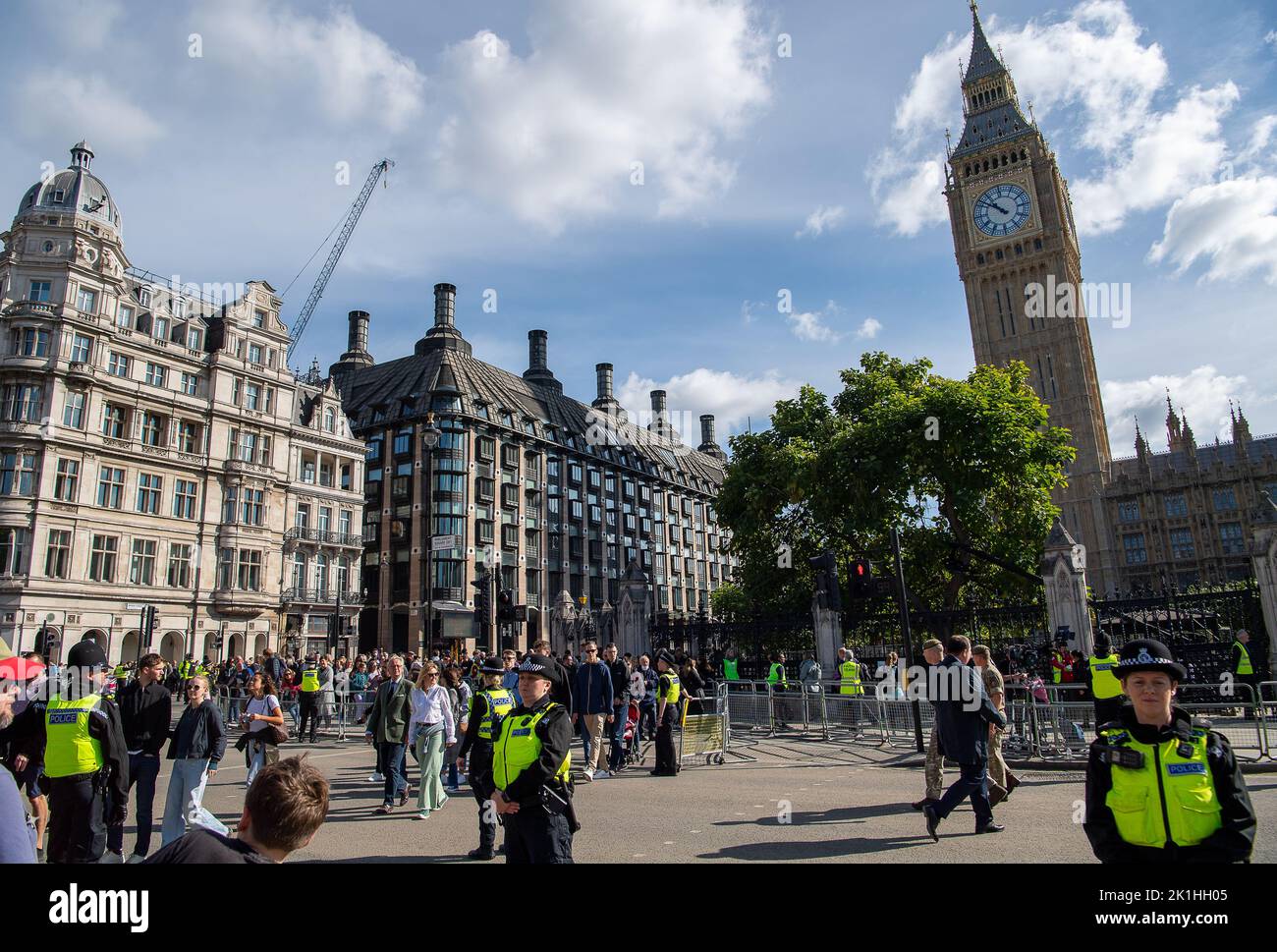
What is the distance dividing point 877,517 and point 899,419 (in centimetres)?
360

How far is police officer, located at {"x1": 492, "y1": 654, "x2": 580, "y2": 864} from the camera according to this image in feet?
17.0

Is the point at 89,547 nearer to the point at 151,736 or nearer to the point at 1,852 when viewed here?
the point at 151,736

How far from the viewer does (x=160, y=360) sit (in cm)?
3881

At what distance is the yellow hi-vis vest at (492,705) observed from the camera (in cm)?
771

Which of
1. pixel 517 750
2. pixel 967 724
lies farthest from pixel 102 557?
pixel 967 724

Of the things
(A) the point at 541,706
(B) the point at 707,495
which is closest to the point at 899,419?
(A) the point at 541,706

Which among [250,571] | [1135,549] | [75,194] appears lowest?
[250,571]

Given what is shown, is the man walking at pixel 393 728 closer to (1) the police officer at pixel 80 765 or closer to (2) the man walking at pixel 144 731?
(2) the man walking at pixel 144 731

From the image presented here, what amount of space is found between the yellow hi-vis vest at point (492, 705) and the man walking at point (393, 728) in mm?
2291

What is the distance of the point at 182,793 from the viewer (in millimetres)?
7965

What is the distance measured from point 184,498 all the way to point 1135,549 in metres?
75.1

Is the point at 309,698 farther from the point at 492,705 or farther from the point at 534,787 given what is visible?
the point at 534,787

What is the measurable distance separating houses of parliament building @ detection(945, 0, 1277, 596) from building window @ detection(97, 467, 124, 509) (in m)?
68.0

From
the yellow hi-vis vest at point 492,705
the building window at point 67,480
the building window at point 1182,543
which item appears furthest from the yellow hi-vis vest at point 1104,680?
the building window at point 1182,543
